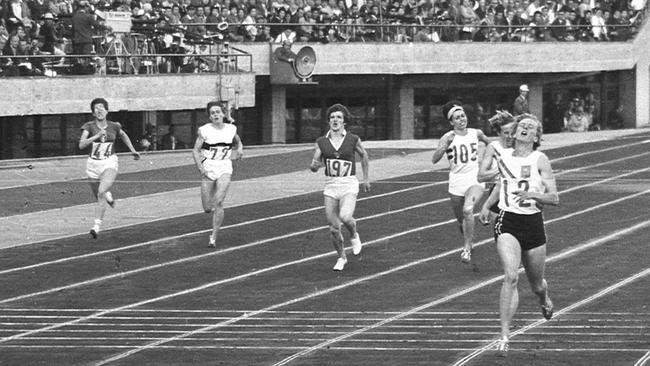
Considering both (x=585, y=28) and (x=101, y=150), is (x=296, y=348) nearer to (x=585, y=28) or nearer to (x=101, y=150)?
(x=101, y=150)

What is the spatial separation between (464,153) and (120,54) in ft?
59.7

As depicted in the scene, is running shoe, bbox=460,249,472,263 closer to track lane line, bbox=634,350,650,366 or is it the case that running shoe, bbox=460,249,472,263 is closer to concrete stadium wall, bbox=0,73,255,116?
track lane line, bbox=634,350,650,366

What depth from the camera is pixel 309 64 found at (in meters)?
42.1

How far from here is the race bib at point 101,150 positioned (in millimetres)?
22812

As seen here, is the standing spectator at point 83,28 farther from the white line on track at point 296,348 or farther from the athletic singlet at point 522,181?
the athletic singlet at point 522,181

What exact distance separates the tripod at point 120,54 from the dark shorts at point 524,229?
23.2m

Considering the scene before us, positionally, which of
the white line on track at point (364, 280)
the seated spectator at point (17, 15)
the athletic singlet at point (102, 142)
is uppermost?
the seated spectator at point (17, 15)

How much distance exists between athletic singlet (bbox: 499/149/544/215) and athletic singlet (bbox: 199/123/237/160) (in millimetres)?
8653

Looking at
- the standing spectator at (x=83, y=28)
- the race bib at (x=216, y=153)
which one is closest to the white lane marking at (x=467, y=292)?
the race bib at (x=216, y=153)

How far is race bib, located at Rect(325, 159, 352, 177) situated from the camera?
19062mm

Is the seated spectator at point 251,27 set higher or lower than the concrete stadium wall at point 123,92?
higher

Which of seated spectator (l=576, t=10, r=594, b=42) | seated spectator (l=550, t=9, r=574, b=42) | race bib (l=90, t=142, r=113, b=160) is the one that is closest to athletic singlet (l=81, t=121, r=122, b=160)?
race bib (l=90, t=142, r=113, b=160)

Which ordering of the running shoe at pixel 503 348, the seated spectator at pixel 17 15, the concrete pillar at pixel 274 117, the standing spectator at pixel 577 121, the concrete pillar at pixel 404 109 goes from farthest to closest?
the concrete pillar at pixel 404 109
the standing spectator at pixel 577 121
the concrete pillar at pixel 274 117
the seated spectator at pixel 17 15
the running shoe at pixel 503 348

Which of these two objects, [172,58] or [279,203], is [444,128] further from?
[279,203]
